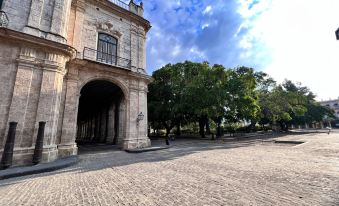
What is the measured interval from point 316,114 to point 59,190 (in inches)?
2163

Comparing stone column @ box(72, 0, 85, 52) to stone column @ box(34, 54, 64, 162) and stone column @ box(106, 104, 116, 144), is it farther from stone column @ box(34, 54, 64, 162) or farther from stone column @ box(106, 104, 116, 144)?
stone column @ box(106, 104, 116, 144)

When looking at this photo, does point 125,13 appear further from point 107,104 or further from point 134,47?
point 107,104

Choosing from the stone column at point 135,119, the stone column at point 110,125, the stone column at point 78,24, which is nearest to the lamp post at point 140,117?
the stone column at point 135,119

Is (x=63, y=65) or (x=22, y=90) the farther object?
(x=63, y=65)

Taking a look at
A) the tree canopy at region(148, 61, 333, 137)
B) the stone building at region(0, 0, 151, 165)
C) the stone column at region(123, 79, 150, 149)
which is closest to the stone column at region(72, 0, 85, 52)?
the stone building at region(0, 0, 151, 165)

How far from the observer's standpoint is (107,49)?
15070 millimetres

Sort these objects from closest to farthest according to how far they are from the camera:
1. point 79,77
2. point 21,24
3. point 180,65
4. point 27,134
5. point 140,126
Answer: point 27,134 → point 21,24 → point 79,77 → point 140,126 → point 180,65

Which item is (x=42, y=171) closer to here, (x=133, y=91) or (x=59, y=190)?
(x=59, y=190)

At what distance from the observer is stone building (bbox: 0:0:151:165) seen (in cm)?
918

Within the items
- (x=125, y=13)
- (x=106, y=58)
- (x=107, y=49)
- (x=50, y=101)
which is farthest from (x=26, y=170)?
(x=125, y=13)

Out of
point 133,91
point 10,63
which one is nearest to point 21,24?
point 10,63

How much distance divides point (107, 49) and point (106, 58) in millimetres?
897

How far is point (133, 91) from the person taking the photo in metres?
15.1

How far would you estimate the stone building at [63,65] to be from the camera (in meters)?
9.18
